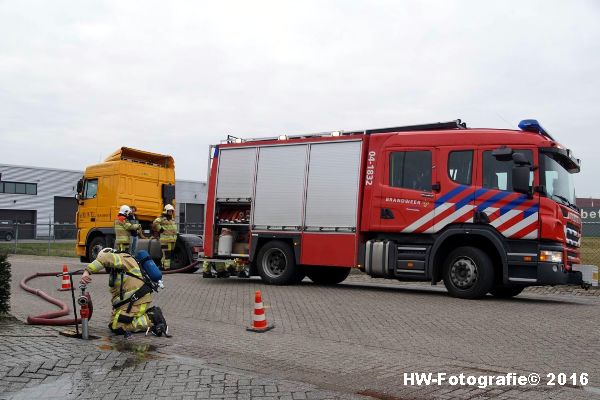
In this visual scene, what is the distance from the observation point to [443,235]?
1125 cm

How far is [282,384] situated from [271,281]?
8459 mm

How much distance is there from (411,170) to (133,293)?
20.5 feet

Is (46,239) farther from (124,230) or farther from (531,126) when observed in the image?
(531,126)

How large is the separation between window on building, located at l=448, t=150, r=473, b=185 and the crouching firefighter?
610 centimetres

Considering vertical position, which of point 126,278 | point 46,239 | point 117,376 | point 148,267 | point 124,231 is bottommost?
point 117,376

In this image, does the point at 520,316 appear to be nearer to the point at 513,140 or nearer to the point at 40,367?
the point at 513,140

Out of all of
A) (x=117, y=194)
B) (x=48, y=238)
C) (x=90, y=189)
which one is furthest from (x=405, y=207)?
(x=48, y=238)

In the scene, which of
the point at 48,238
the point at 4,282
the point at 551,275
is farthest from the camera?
the point at 48,238

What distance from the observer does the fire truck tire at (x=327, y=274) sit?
1427 cm

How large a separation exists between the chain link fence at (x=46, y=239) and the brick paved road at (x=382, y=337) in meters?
14.4

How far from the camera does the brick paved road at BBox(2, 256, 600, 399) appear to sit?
5641mm

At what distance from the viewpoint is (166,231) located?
1650 cm

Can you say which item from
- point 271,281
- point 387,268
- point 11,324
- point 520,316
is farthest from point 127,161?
point 520,316

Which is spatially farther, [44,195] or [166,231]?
[44,195]
